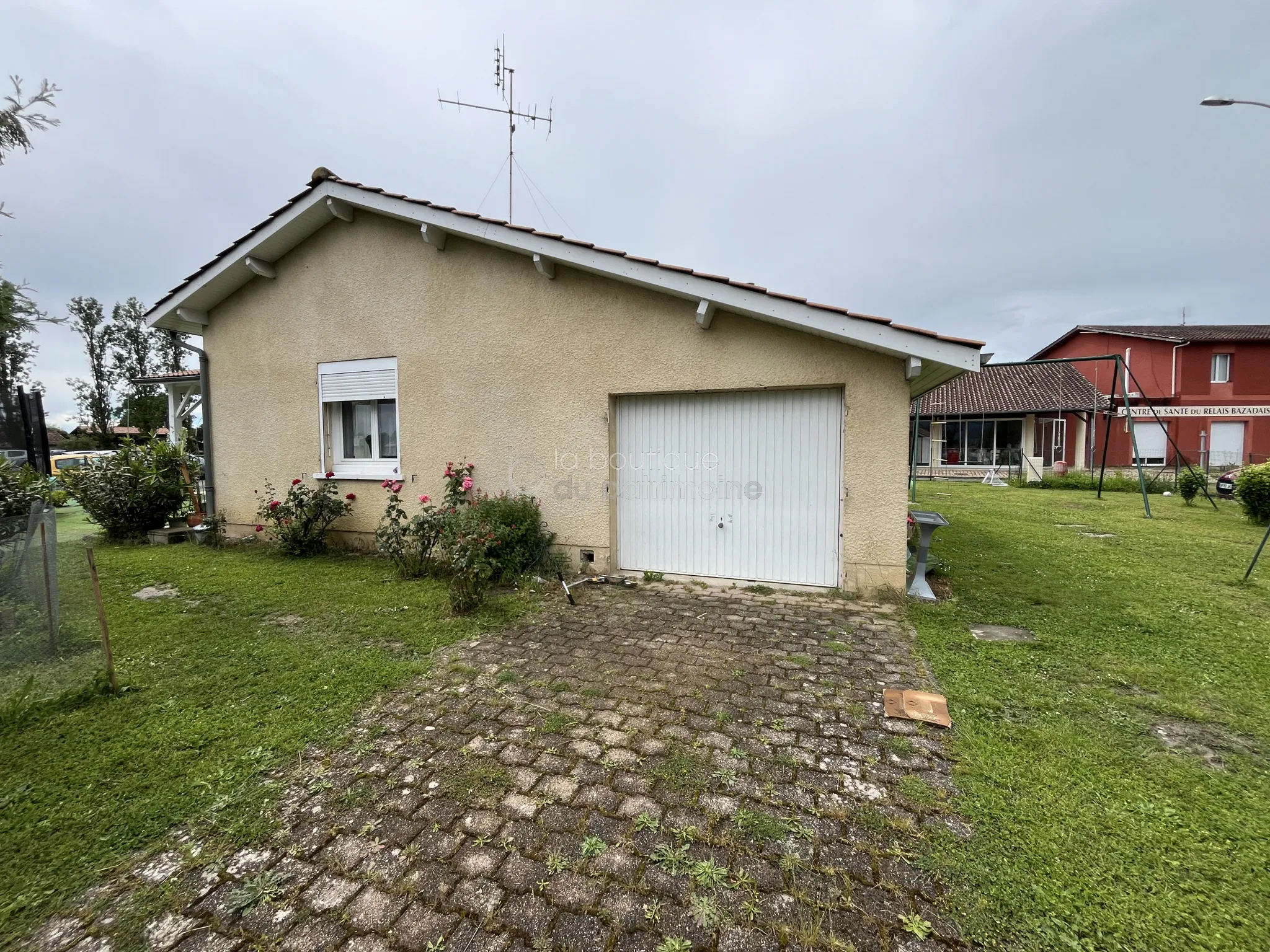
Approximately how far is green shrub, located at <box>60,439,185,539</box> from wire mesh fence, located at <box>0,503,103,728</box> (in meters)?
6.00

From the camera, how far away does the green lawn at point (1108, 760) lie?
174cm

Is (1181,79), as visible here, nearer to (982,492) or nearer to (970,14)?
(970,14)

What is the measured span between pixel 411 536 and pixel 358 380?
2502 mm

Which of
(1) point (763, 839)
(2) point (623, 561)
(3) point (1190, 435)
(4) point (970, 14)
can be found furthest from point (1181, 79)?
(3) point (1190, 435)

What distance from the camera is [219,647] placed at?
13.5 feet

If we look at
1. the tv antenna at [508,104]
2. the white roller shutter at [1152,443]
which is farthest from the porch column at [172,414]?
the white roller shutter at [1152,443]

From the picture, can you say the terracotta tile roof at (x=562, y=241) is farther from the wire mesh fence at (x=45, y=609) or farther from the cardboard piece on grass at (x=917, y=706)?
the wire mesh fence at (x=45, y=609)

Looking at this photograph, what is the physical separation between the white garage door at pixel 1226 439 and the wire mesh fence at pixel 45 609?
124 feet

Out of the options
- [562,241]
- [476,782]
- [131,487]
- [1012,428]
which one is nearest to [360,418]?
[562,241]

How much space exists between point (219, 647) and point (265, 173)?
33.5 feet

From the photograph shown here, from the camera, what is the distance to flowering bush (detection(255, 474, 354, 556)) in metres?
7.20

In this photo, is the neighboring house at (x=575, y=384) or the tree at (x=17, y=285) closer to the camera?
the tree at (x=17, y=285)

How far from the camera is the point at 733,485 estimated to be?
19.2 feet

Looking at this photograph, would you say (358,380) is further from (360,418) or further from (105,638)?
(105,638)
